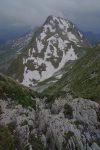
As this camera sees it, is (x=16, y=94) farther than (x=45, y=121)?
Yes

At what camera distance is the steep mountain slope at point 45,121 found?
A: 158 feet

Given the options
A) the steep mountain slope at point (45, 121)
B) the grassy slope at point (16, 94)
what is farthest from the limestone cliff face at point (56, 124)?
the grassy slope at point (16, 94)

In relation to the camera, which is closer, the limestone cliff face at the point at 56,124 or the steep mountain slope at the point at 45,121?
the steep mountain slope at the point at 45,121

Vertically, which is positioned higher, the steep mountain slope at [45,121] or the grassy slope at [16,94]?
the grassy slope at [16,94]

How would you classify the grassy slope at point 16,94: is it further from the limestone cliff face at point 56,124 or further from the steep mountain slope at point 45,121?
the limestone cliff face at point 56,124

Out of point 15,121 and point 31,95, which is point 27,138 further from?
point 31,95

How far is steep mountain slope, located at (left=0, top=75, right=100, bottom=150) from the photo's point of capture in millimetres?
48244

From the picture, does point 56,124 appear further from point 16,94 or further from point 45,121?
point 16,94

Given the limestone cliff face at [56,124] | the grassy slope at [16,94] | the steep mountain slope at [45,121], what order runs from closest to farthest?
the steep mountain slope at [45,121] → the limestone cliff face at [56,124] → the grassy slope at [16,94]

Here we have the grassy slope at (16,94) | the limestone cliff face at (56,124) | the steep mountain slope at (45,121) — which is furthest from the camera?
the grassy slope at (16,94)

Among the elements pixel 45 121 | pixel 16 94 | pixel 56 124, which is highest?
pixel 16 94

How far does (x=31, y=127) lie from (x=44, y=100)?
11762mm

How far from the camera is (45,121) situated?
52312 mm

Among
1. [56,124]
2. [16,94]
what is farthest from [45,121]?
[16,94]
